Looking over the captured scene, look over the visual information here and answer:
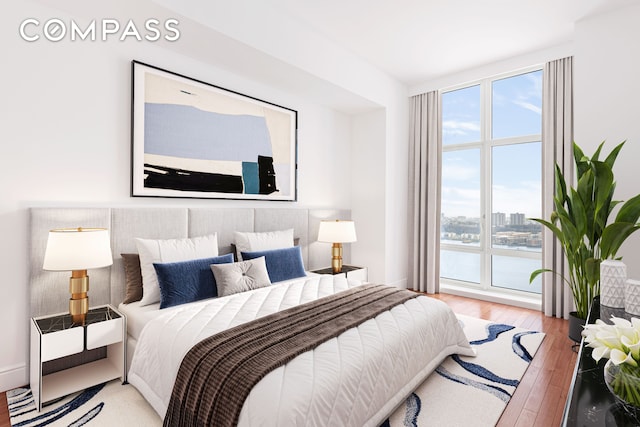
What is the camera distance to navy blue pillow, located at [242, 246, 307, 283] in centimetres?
302

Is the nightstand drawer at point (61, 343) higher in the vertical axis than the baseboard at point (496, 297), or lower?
higher

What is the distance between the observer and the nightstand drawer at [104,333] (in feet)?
6.84

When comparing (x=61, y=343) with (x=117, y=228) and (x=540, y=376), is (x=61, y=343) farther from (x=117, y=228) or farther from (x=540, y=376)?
(x=540, y=376)

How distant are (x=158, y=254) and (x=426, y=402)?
80.8 inches

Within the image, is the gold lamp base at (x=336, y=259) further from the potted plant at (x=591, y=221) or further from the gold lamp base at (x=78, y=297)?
the gold lamp base at (x=78, y=297)

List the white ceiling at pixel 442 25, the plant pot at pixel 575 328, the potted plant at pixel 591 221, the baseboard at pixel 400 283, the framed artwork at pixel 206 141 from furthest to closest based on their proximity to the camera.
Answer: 1. the baseboard at pixel 400 283
2. the white ceiling at pixel 442 25
3. the plant pot at pixel 575 328
4. the framed artwork at pixel 206 141
5. the potted plant at pixel 591 221

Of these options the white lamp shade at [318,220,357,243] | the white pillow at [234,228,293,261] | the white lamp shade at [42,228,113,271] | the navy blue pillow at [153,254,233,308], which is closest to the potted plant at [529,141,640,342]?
the white lamp shade at [318,220,357,243]

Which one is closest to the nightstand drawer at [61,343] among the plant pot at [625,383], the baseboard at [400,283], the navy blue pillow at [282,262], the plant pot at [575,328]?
the navy blue pillow at [282,262]

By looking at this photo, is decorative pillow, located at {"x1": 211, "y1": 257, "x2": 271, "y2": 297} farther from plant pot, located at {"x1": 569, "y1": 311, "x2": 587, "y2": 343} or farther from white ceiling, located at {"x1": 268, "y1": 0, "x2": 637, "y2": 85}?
plant pot, located at {"x1": 569, "y1": 311, "x2": 587, "y2": 343}

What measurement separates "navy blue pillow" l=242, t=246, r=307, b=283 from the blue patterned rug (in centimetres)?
143

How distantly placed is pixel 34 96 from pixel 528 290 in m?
5.09

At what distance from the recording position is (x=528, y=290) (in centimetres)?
416

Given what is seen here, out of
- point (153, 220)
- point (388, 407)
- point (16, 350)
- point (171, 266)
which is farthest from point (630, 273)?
point (16, 350)

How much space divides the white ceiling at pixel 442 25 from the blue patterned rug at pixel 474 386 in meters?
2.91
